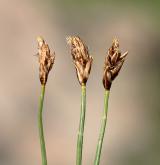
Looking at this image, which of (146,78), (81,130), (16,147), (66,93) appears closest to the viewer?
(81,130)

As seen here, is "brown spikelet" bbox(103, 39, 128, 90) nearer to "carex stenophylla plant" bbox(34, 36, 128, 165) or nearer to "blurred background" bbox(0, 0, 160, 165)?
"carex stenophylla plant" bbox(34, 36, 128, 165)

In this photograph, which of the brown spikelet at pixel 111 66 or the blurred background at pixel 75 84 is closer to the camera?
the brown spikelet at pixel 111 66

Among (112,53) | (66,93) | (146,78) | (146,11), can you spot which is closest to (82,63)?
(112,53)

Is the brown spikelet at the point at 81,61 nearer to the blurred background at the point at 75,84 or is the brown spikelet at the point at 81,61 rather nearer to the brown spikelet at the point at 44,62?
the brown spikelet at the point at 44,62

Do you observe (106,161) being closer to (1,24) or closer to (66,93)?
(66,93)

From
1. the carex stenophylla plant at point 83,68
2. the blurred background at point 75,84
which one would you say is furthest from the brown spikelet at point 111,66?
the blurred background at point 75,84

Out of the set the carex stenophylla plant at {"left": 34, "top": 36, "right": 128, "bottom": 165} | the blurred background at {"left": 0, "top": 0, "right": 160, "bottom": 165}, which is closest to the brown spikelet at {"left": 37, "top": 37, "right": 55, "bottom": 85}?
the carex stenophylla plant at {"left": 34, "top": 36, "right": 128, "bottom": 165}

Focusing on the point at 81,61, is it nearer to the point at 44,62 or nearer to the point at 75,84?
the point at 44,62

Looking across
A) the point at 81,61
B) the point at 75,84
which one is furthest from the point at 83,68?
the point at 75,84

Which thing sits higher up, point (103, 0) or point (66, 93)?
point (103, 0)
